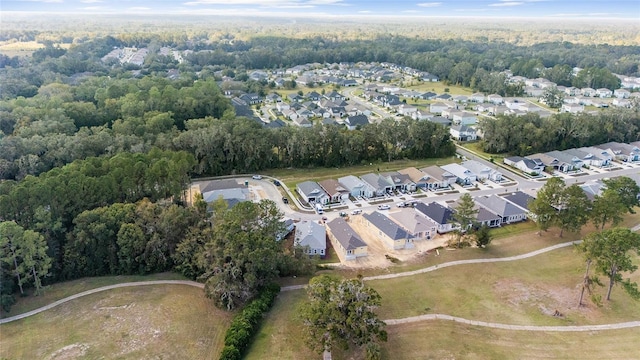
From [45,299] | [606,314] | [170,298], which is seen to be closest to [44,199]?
[45,299]

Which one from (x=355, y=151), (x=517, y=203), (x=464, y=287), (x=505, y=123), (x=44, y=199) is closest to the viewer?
(x=464, y=287)

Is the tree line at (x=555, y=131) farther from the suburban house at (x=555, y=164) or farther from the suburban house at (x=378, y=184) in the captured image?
the suburban house at (x=378, y=184)

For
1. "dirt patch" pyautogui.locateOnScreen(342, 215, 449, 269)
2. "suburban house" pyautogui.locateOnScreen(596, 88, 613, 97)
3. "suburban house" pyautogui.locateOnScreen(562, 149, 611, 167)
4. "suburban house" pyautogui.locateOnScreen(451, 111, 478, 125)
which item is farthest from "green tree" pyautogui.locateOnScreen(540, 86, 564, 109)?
"dirt patch" pyautogui.locateOnScreen(342, 215, 449, 269)

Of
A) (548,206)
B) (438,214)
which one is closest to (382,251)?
(438,214)

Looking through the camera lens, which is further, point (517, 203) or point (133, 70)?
point (133, 70)

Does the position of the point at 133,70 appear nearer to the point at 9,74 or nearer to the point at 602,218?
the point at 9,74

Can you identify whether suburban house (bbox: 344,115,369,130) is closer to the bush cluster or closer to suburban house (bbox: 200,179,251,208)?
suburban house (bbox: 200,179,251,208)

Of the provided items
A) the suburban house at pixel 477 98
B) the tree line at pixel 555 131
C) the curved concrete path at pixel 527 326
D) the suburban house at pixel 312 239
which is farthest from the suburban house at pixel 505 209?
the suburban house at pixel 477 98
